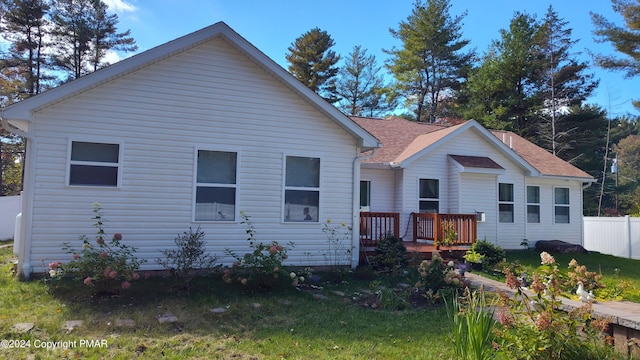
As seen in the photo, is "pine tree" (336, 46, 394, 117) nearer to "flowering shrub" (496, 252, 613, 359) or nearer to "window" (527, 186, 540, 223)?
"window" (527, 186, 540, 223)

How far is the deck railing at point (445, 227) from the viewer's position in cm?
1041

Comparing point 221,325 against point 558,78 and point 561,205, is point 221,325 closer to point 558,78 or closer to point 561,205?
point 561,205

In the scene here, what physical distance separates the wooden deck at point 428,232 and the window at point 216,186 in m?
3.41

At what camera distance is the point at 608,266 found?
1172 centimetres

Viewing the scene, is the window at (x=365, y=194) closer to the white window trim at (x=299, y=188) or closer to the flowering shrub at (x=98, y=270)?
the white window trim at (x=299, y=188)

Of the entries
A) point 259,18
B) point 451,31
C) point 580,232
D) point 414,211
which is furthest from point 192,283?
point 451,31

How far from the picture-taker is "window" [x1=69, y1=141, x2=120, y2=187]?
23.7ft

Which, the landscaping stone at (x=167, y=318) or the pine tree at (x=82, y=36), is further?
the pine tree at (x=82, y=36)

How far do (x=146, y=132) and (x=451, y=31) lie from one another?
26.8 meters

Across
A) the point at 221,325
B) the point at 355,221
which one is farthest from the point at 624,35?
the point at 221,325

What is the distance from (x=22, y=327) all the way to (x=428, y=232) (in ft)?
31.0

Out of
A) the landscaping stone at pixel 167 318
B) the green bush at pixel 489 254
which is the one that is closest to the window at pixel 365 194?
the green bush at pixel 489 254

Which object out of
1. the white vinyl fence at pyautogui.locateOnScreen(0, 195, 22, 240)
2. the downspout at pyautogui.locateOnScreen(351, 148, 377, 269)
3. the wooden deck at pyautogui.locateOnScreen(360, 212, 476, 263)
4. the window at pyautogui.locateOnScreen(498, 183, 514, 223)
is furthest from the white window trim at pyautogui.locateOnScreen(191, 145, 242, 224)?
the white vinyl fence at pyautogui.locateOnScreen(0, 195, 22, 240)

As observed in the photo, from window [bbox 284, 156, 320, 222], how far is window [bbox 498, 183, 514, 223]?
7.65 m
